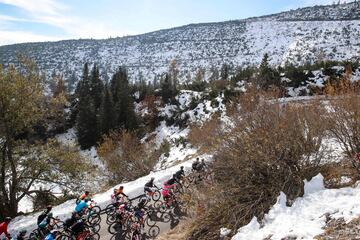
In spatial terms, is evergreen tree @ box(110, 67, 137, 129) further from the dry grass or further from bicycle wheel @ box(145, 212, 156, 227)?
the dry grass

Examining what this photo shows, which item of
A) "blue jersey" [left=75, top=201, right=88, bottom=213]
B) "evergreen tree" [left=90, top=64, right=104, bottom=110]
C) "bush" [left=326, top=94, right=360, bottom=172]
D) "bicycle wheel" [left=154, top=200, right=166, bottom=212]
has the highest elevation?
"evergreen tree" [left=90, top=64, right=104, bottom=110]

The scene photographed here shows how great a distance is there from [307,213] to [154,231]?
7662mm

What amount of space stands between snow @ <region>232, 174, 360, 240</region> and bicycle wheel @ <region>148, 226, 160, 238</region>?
5.97 m

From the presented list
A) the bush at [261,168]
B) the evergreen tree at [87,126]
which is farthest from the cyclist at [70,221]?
the evergreen tree at [87,126]

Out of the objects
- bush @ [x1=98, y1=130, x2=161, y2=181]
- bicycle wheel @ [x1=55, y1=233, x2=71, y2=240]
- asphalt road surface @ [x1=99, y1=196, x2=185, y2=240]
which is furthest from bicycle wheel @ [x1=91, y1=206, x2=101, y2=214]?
bush @ [x1=98, y1=130, x2=161, y2=181]

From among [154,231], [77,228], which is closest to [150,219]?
[154,231]

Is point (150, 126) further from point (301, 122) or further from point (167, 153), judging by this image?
point (301, 122)

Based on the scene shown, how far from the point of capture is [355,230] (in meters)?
7.81

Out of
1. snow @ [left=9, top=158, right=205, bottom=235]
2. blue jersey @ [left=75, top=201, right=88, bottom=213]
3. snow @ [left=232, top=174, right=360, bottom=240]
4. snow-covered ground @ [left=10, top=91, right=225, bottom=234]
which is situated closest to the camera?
snow @ [left=232, top=174, right=360, bottom=240]

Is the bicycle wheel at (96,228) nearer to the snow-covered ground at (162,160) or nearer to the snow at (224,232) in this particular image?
the snow-covered ground at (162,160)

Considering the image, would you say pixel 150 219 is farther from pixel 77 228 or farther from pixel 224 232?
pixel 224 232

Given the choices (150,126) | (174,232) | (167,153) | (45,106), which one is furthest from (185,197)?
(150,126)

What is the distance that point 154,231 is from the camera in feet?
50.8

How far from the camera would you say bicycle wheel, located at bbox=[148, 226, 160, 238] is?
49.8ft
